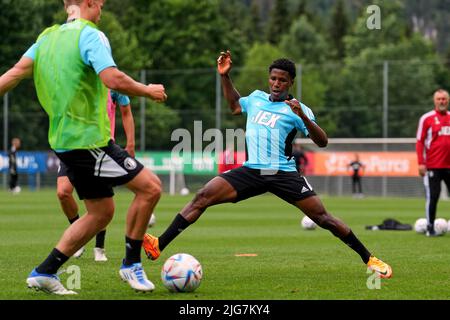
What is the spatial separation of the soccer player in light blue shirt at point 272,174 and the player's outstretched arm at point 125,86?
258cm

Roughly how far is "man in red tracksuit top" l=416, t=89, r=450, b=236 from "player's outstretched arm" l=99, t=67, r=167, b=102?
9.83 meters

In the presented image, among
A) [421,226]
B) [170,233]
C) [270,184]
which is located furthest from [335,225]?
[421,226]

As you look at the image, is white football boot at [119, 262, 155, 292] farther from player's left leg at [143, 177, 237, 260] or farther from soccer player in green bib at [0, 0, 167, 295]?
player's left leg at [143, 177, 237, 260]

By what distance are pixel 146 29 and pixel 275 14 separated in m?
45.8

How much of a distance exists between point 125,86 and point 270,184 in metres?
2.99

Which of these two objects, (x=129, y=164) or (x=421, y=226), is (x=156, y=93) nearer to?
(x=129, y=164)

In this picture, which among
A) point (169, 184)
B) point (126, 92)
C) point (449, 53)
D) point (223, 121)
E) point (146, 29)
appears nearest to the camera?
point (126, 92)

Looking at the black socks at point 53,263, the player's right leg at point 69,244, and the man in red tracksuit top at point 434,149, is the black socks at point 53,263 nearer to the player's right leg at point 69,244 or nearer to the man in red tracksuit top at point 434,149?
the player's right leg at point 69,244

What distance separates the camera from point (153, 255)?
10.8 m

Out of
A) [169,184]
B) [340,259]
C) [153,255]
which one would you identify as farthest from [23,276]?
[169,184]

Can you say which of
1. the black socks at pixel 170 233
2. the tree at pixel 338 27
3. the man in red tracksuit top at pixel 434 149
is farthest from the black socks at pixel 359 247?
the tree at pixel 338 27

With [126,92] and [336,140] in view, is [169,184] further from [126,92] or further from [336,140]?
[126,92]

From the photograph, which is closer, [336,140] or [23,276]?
[23,276]

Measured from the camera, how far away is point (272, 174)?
431 inches
